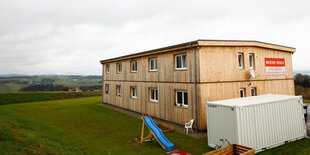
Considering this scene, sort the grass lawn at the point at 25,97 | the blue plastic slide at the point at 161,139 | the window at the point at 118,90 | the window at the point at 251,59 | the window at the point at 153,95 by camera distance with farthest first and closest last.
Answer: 1. the grass lawn at the point at 25,97
2. the window at the point at 118,90
3. the window at the point at 153,95
4. the window at the point at 251,59
5. the blue plastic slide at the point at 161,139

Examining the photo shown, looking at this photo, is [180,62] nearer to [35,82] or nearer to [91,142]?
[91,142]

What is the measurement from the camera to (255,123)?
7004 mm

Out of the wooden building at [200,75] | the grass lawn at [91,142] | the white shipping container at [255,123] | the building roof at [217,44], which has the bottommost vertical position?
the grass lawn at [91,142]

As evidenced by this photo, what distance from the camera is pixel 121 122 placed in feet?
42.6

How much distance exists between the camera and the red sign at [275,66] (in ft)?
45.6

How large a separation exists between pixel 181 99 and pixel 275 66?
9.79 m

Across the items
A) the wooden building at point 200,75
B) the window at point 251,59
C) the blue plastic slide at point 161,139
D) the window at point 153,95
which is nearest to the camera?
the blue plastic slide at point 161,139

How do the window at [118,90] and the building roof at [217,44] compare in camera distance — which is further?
the window at [118,90]

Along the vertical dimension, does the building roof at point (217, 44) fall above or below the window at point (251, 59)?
above

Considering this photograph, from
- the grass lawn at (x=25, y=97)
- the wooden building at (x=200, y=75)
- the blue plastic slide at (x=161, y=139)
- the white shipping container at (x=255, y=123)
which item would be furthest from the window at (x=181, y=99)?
the grass lawn at (x=25, y=97)

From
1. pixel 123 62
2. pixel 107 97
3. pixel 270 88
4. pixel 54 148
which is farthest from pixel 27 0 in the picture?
pixel 270 88

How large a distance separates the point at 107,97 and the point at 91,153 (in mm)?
16407

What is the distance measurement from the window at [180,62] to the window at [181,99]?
1.84m

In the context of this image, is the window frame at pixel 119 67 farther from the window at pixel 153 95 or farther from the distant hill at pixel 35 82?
the distant hill at pixel 35 82
